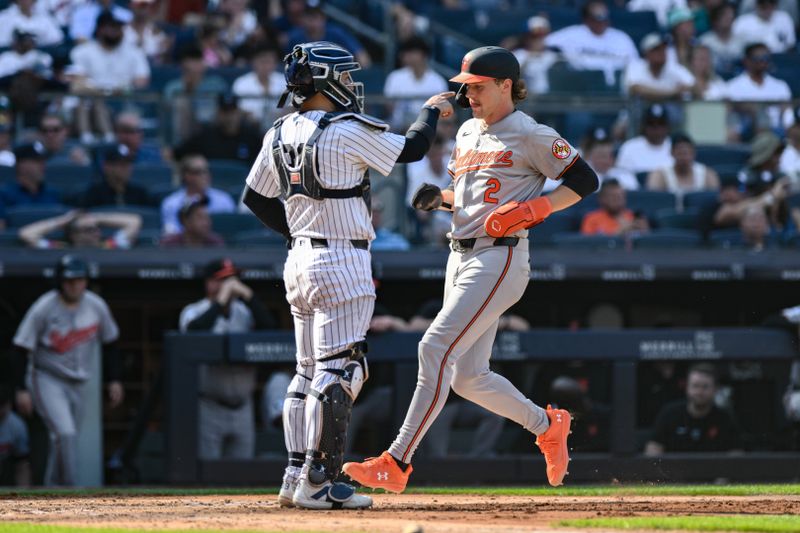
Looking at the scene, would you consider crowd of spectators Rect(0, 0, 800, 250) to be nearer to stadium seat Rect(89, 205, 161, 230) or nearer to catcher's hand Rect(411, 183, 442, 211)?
stadium seat Rect(89, 205, 161, 230)

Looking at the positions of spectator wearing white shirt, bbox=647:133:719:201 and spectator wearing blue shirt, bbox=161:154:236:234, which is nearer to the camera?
spectator wearing blue shirt, bbox=161:154:236:234

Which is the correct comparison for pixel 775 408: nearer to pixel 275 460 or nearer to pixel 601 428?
pixel 601 428

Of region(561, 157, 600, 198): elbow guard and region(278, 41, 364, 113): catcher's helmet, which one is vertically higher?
region(278, 41, 364, 113): catcher's helmet

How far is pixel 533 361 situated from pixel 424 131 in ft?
12.1

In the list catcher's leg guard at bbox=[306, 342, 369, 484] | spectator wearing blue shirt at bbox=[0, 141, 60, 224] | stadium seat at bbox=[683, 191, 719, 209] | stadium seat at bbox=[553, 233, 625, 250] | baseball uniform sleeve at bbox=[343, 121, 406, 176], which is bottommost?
catcher's leg guard at bbox=[306, 342, 369, 484]

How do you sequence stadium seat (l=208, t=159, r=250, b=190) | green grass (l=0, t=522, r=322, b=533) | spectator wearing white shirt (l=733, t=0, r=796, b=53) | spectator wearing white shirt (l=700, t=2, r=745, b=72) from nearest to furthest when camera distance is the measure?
green grass (l=0, t=522, r=322, b=533)
stadium seat (l=208, t=159, r=250, b=190)
spectator wearing white shirt (l=700, t=2, r=745, b=72)
spectator wearing white shirt (l=733, t=0, r=796, b=53)

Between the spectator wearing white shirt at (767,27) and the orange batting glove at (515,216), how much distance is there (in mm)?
8643

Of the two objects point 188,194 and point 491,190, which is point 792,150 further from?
point 491,190

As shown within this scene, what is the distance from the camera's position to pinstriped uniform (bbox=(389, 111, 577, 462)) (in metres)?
5.50

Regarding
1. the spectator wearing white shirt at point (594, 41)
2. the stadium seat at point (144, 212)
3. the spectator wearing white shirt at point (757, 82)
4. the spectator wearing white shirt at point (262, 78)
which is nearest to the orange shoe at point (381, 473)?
the stadium seat at point (144, 212)

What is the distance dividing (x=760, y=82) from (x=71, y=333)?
A: 6311mm

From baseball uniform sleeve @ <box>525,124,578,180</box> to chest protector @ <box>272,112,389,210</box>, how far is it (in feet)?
1.89

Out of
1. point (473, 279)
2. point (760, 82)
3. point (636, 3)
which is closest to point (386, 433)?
point (473, 279)

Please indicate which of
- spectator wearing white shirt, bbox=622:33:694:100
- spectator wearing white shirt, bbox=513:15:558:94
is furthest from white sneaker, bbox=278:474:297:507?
spectator wearing white shirt, bbox=622:33:694:100
